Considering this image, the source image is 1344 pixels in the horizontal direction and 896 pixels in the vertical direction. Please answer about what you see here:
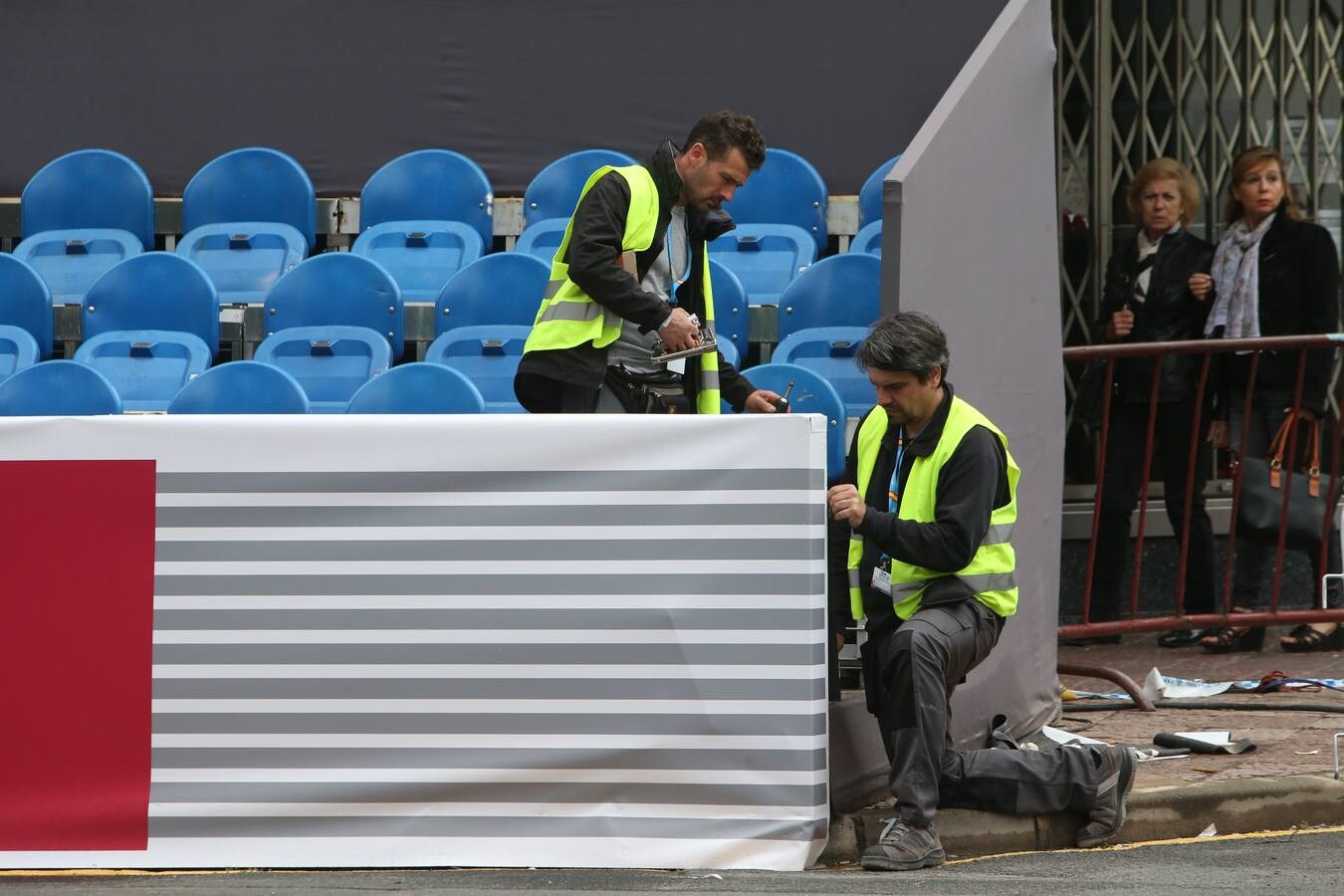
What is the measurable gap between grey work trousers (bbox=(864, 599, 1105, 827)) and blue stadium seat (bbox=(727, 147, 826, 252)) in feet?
14.1

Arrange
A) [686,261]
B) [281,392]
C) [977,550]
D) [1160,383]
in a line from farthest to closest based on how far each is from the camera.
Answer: [1160,383] < [281,392] < [686,261] < [977,550]

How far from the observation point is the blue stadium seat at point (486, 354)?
8117 millimetres

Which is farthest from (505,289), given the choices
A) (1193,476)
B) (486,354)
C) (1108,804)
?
(1108,804)

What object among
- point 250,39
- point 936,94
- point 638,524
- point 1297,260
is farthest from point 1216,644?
Result: point 250,39

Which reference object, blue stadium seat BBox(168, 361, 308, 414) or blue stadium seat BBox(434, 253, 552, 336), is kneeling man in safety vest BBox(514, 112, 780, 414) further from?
blue stadium seat BBox(434, 253, 552, 336)

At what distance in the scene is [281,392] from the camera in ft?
23.9

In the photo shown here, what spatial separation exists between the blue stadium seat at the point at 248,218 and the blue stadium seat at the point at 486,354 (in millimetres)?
1469

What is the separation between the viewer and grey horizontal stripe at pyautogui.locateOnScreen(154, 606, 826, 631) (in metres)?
4.89

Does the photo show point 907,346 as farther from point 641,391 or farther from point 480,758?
point 480,758

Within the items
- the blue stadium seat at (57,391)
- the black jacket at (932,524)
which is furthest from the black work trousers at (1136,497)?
the blue stadium seat at (57,391)

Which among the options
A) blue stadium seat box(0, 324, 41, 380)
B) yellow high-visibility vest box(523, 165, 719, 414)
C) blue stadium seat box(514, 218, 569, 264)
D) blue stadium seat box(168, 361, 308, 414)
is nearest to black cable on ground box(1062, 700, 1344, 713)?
yellow high-visibility vest box(523, 165, 719, 414)

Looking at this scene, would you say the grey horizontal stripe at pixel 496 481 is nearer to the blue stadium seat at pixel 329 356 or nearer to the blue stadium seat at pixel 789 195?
the blue stadium seat at pixel 329 356

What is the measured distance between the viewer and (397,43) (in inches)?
401

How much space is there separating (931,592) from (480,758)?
141cm
